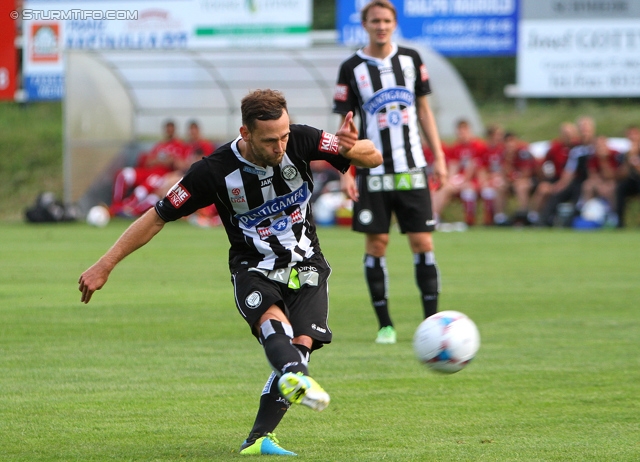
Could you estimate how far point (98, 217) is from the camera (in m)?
→ 21.6

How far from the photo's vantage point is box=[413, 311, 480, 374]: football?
16.0ft

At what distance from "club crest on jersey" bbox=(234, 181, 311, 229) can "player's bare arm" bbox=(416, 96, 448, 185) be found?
10.7 feet

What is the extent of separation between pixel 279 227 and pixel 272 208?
10 centimetres

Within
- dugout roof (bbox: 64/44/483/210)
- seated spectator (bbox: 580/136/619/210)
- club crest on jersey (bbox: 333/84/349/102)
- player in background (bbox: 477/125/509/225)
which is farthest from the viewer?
dugout roof (bbox: 64/44/483/210)

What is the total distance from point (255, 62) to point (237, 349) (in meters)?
18.0

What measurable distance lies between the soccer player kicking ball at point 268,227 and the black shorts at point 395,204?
301 centimetres

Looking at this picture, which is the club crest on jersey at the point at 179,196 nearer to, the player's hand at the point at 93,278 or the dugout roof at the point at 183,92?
the player's hand at the point at 93,278

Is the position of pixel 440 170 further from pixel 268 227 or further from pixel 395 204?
pixel 268 227

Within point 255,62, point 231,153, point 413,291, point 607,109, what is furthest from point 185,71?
point 231,153

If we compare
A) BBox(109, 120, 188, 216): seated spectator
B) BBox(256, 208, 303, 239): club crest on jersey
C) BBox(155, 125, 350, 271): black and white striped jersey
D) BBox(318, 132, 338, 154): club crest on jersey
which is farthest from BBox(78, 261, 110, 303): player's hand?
BBox(109, 120, 188, 216): seated spectator

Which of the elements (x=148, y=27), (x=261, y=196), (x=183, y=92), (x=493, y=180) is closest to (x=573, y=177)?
(x=493, y=180)

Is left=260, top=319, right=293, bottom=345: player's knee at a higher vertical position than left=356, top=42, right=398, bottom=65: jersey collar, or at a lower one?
lower

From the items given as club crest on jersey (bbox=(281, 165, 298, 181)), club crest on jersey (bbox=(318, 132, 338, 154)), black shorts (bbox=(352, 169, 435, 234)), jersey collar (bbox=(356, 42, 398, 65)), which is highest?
jersey collar (bbox=(356, 42, 398, 65))

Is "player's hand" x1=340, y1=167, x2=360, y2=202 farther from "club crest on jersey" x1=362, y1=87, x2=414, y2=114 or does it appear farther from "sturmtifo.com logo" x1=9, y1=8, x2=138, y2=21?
"sturmtifo.com logo" x1=9, y1=8, x2=138, y2=21
